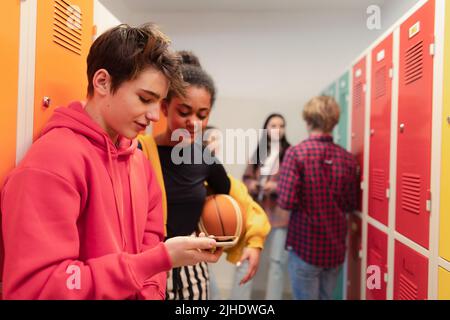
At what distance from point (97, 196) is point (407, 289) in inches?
45.5

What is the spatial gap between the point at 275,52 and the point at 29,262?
43.6 inches

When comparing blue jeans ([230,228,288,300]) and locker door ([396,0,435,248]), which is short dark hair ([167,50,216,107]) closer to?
locker door ([396,0,435,248])

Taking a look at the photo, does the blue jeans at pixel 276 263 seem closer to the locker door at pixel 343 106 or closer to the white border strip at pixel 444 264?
the locker door at pixel 343 106

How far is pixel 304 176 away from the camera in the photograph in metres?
1.72

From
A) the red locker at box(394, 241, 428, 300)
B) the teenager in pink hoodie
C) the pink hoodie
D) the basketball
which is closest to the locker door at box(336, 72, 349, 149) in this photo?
the red locker at box(394, 241, 428, 300)

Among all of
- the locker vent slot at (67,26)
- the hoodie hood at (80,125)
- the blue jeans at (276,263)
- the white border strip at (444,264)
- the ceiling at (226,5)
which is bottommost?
the blue jeans at (276,263)

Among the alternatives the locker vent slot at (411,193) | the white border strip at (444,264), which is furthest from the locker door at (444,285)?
the locker vent slot at (411,193)

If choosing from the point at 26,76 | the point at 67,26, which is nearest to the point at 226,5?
the point at 67,26

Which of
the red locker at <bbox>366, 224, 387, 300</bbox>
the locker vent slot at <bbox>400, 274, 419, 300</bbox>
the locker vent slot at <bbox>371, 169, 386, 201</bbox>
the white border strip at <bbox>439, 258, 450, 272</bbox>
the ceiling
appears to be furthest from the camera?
the locker vent slot at <bbox>371, 169, 386, 201</bbox>

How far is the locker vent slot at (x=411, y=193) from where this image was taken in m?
1.24

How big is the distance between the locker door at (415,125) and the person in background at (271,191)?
0.46 meters

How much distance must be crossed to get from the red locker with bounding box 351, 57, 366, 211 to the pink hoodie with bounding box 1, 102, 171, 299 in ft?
4.76

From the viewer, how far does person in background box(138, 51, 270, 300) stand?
0.91 meters

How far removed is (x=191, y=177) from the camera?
1048 millimetres
